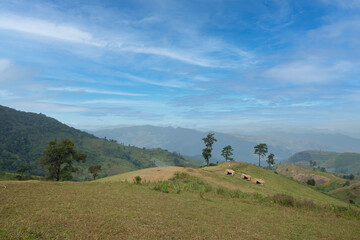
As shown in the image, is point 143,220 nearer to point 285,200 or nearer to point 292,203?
point 285,200

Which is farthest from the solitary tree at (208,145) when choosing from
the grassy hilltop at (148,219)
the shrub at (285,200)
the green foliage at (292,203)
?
the grassy hilltop at (148,219)

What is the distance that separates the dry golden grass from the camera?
403 inches

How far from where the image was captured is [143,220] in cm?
1244

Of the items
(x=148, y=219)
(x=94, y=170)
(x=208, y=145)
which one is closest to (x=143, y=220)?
(x=148, y=219)

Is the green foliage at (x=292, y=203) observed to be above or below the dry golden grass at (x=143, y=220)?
below

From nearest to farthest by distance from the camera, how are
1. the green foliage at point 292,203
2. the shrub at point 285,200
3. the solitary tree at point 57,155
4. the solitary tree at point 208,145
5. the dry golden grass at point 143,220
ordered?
the dry golden grass at point 143,220, the green foliage at point 292,203, the shrub at point 285,200, the solitary tree at point 57,155, the solitary tree at point 208,145

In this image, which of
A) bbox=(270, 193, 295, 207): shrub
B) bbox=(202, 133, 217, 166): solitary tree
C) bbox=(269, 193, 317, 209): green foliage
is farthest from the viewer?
bbox=(202, 133, 217, 166): solitary tree

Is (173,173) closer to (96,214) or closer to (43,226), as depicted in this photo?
(96,214)

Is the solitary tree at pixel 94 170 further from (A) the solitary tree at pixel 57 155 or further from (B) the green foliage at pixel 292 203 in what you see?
(B) the green foliage at pixel 292 203

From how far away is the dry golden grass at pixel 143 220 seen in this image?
10235 millimetres

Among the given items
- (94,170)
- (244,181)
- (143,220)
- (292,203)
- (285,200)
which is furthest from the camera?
(94,170)

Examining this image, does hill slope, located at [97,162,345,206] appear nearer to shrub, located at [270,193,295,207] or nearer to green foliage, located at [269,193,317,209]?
shrub, located at [270,193,295,207]

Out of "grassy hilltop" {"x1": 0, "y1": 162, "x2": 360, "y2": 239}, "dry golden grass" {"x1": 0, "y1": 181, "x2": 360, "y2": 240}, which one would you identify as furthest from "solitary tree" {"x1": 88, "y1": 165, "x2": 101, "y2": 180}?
"grassy hilltop" {"x1": 0, "y1": 162, "x2": 360, "y2": 239}

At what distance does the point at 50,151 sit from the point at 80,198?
1407 inches
